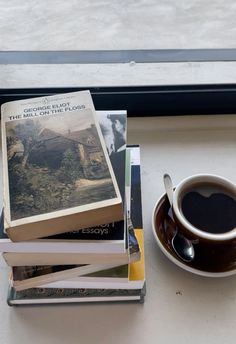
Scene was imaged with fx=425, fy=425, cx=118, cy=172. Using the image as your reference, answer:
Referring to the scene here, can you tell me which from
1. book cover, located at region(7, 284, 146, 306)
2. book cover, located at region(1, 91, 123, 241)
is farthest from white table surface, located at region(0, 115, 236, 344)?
book cover, located at region(1, 91, 123, 241)

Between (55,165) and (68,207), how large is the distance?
0.23 feet

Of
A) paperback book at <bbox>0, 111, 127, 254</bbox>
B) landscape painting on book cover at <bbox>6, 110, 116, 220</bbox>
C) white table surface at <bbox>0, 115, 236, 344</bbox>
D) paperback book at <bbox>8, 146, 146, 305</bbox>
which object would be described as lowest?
white table surface at <bbox>0, 115, 236, 344</bbox>

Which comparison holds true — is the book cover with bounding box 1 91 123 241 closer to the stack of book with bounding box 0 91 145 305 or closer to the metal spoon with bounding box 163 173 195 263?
the stack of book with bounding box 0 91 145 305

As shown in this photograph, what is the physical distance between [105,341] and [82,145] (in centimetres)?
23

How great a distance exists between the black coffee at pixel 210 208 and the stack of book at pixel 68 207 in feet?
0.22

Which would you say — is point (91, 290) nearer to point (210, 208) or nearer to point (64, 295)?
point (64, 295)

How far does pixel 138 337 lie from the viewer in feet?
1.64

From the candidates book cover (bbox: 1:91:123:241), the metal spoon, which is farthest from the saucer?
book cover (bbox: 1:91:123:241)

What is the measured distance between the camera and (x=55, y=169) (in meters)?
0.49

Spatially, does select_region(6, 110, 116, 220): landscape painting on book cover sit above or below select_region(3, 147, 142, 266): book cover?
above

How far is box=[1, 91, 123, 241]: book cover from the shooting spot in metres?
0.44

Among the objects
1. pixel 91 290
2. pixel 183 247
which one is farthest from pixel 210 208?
pixel 91 290

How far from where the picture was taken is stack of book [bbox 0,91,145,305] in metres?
0.45
